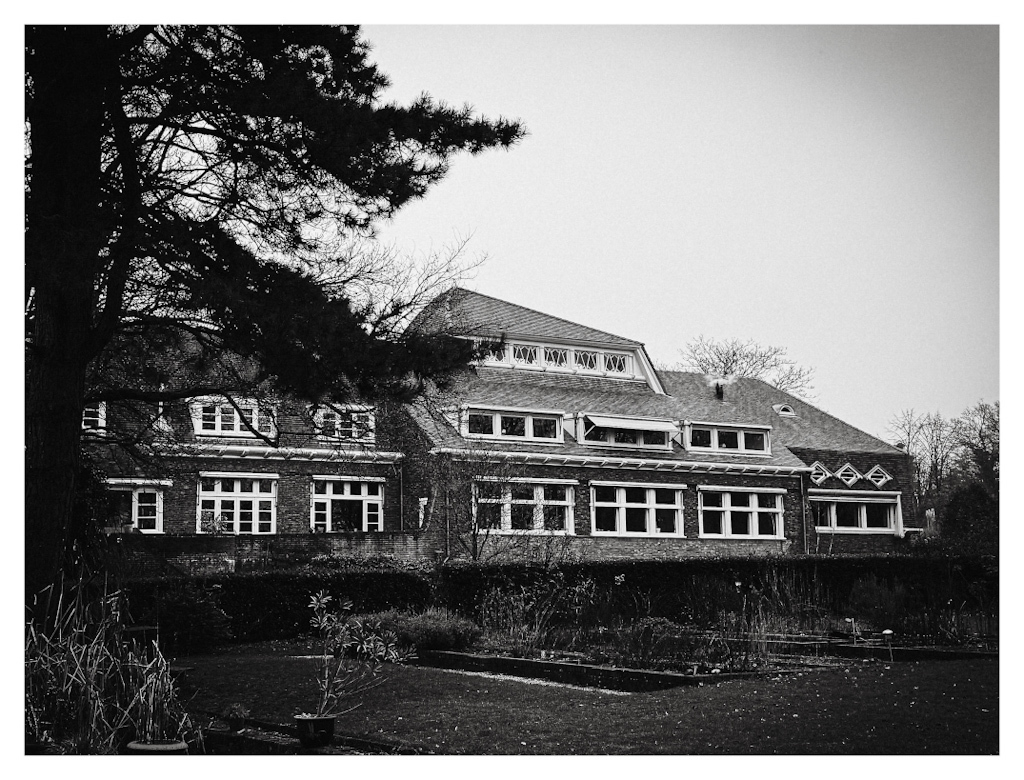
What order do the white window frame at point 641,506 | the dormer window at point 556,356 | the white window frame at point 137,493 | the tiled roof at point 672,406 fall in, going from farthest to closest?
the dormer window at point 556,356 → the white window frame at point 641,506 → the tiled roof at point 672,406 → the white window frame at point 137,493

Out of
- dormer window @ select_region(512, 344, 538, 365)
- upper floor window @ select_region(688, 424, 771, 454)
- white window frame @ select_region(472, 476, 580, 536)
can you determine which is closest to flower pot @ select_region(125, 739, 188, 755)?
white window frame @ select_region(472, 476, 580, 536)

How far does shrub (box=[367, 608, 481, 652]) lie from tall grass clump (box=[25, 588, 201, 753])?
3.65 metres

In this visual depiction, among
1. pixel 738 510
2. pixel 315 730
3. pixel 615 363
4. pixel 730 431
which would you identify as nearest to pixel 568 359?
pixel 615 363

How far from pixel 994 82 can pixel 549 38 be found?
290cm

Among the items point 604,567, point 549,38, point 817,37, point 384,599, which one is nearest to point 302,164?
point 549,38

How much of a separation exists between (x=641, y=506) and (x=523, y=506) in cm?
376

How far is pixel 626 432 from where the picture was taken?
22594 millimetres

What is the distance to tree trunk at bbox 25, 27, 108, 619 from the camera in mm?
6219

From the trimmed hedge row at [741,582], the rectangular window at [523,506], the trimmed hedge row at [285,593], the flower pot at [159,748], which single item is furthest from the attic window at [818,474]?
the flower pot at [159,748]

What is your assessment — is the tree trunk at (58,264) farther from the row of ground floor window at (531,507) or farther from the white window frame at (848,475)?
the white window frame at (848,475)

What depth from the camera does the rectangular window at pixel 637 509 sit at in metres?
21.9

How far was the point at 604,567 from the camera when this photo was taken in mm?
12758

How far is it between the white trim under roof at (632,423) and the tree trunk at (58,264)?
612 inches

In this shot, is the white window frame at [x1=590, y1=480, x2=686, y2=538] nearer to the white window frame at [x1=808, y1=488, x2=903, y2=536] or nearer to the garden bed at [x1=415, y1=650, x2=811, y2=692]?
the white window frame at [x1=808, y1=488, x2=903, y2=536]
